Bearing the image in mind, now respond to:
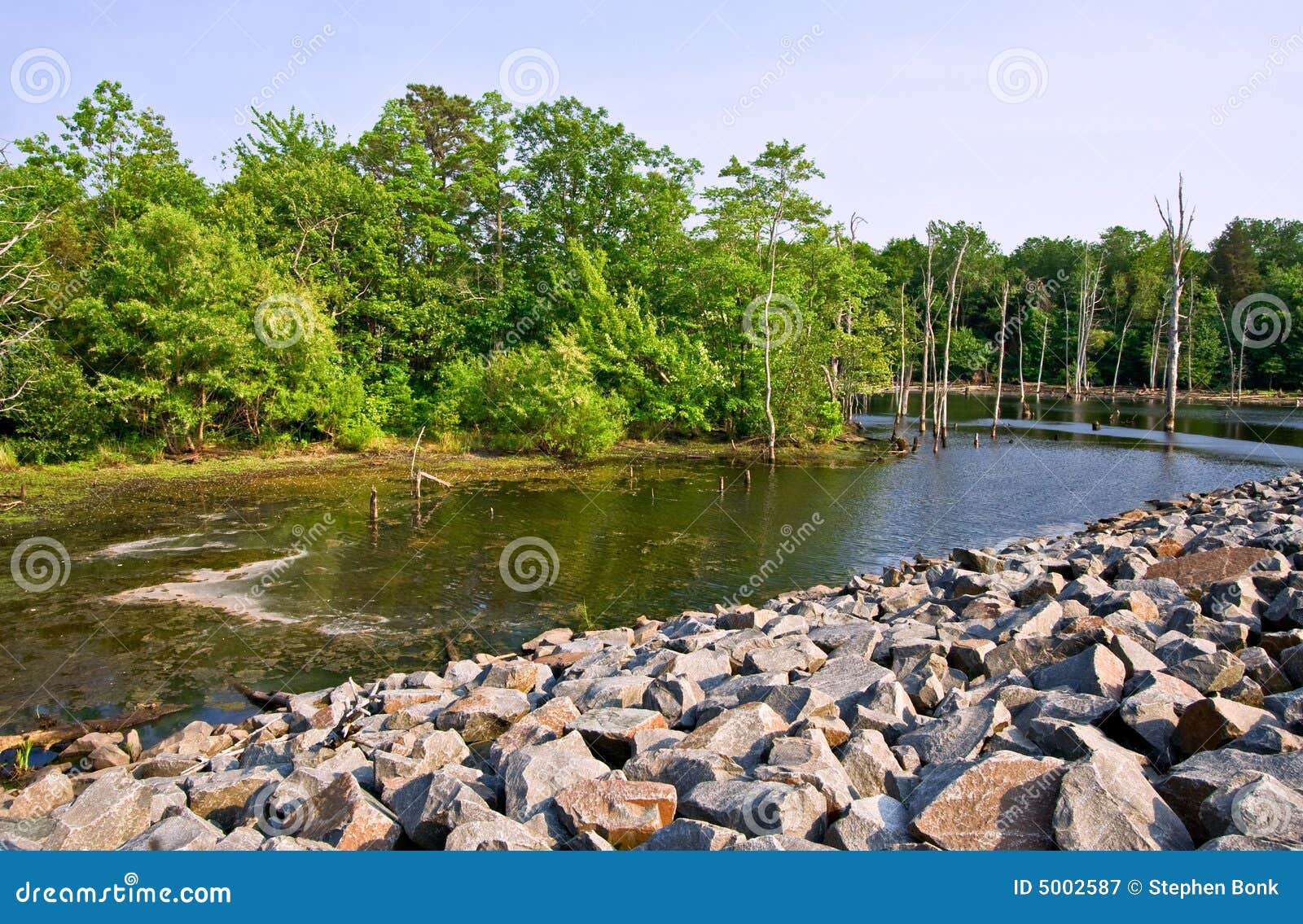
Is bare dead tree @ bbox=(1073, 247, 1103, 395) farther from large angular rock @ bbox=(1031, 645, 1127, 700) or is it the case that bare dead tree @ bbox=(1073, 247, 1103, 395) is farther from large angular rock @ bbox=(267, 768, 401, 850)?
large angular rock @ bbox=(267, 768, 401, 850)

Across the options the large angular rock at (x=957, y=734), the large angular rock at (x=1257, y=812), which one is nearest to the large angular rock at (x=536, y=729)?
the large angular rock at (x=957, y=734)

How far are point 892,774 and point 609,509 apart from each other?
1667 cm

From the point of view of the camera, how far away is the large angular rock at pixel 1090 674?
6547 mm

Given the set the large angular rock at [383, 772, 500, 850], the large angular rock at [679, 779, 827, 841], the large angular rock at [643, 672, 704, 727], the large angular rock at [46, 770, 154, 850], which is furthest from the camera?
the large angular rock at [643, 672, 704, 727]

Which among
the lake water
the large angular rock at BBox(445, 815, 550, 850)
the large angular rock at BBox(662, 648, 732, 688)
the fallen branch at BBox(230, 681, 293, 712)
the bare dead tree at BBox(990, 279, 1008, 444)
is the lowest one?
the fallen branch at BBox(230, 681, 293, 712)

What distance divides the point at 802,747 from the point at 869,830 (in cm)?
102

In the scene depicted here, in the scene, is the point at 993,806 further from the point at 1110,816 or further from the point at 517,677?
the point at 517,677

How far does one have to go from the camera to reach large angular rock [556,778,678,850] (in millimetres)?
5039

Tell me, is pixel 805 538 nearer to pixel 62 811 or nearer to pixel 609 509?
pixel 609 509

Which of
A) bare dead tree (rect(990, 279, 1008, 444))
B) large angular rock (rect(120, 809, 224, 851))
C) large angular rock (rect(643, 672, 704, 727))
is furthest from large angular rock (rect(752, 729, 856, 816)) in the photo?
bare dead tree (rect(990, 279, 1008, 444))

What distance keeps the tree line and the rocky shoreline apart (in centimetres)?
2130

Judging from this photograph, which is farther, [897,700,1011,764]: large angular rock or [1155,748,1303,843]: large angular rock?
[897,700,1011,764]: large angular rock

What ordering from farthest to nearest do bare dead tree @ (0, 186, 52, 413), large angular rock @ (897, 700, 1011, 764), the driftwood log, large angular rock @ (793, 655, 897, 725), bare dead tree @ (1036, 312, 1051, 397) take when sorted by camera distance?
bare dead tree @ (1036, 312, 1051, 397), bare dead tree @ (0, 186, 52, 413), the driftwood log, large angular rock @ (793, 655, 897, 725), large angular rock @ (897, 700, 1011, 764)

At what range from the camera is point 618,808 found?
514 centimetres
